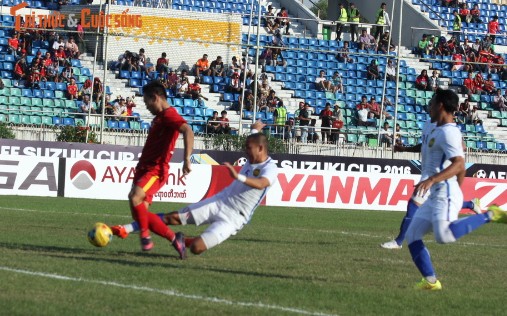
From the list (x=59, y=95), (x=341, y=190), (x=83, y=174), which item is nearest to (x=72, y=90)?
(x=59, y=95)

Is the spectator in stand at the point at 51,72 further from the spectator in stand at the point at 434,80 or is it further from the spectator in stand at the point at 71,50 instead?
the spectator in stand at the point at 434,80

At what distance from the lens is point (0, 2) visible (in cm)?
3662

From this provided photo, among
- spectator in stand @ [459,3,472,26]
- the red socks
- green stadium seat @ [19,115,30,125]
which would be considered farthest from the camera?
spectator in stand @ [459,3,472,26]

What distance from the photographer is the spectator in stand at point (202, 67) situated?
34.9 meters

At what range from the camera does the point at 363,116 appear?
1390 inches

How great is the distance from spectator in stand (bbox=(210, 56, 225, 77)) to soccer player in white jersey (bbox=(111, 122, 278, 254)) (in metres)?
23.7

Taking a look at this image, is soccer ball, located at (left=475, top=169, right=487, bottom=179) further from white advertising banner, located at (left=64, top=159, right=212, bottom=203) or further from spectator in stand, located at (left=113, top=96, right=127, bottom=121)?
spectator in stand, located at (left=113, top=96, right=127, bottom=121)

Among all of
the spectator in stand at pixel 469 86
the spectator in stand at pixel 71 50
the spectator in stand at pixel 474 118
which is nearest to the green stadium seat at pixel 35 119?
the spectator in stand at pixel 71 50

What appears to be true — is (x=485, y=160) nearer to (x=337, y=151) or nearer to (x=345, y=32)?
(x=337, y=151)

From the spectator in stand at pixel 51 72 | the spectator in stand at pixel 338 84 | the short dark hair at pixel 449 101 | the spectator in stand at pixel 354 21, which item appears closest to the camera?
the short dark hair at pixel 449 101

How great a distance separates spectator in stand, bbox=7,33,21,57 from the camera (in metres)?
32.9

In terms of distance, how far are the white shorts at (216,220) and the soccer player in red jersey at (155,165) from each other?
556 millimetres

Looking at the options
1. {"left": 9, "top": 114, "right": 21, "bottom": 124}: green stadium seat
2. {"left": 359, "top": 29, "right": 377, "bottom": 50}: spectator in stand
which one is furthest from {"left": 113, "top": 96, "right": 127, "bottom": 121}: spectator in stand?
{"left": 359, "top": 29, "right": 377, "bottom": 50}: spectator in stand

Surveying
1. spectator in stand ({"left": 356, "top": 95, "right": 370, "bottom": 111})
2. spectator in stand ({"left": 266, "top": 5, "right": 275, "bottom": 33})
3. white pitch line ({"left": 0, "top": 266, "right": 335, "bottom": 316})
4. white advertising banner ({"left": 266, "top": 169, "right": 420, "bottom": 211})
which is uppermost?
spectator in stand ({"left": 266, "top": 5, "right": 275, "bottom": 33})
